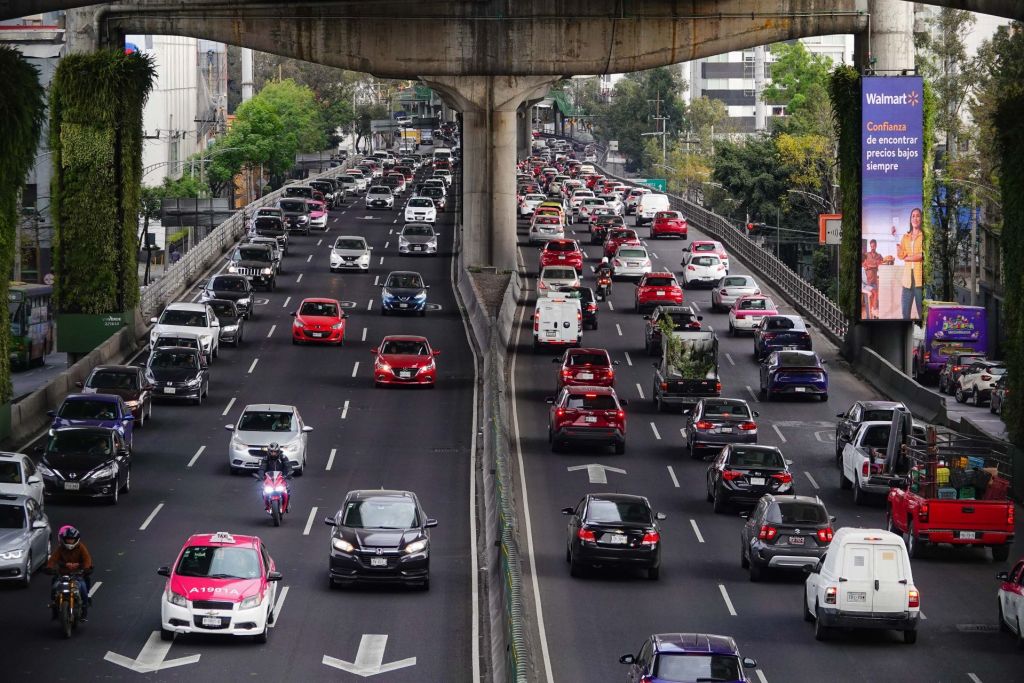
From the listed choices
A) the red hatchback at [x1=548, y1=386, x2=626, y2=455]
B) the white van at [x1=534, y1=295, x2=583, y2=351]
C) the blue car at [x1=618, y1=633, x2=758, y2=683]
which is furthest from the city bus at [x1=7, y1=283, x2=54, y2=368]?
the blue car at [x1=618, y1=633, x2=758, y2=683]

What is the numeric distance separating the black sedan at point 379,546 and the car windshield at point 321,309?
102 ft

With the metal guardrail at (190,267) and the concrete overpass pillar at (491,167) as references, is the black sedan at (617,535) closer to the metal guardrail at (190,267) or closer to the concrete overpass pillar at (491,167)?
the metal guardrail at (190,267)

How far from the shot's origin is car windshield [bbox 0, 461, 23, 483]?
33875mm

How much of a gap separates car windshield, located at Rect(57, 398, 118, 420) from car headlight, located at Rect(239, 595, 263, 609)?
52.7 ft

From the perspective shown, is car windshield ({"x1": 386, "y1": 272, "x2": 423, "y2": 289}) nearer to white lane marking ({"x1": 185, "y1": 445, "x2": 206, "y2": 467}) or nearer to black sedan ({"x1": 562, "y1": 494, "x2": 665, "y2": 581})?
white lane marking ({"x1": 185, "y1": 445, "x2": 206, "y2": 467})

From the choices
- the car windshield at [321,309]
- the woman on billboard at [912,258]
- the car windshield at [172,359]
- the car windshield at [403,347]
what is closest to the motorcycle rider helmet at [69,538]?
the car windshield at [172,359]

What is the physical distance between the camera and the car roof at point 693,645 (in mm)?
21484

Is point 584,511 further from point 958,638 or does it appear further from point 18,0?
point 18,0

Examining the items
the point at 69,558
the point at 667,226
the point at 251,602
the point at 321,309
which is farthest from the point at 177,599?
the point at 667,226

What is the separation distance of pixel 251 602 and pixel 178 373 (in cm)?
2417

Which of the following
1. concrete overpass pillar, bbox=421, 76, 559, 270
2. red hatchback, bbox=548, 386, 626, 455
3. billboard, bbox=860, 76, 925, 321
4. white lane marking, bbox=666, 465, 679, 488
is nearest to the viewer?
white lane marking, bbox=666, 465, 679, 488

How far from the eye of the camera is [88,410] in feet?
137

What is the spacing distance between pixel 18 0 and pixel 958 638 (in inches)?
872

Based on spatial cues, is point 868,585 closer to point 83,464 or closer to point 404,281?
point 83,464
